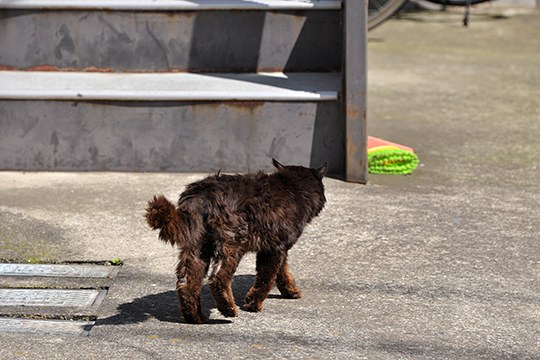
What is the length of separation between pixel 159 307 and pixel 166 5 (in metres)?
3.50

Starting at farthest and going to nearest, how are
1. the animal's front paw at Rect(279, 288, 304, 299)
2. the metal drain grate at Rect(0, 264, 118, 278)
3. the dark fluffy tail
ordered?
the metal drain grate at Rect(0, 264, 118, 278) < the animal's front paw at Rect(279, 288, 304, 299) < the dark fluffy tail

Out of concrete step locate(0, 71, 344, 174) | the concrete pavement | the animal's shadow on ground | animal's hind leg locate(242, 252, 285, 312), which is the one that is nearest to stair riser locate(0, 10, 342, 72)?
concrete step locate(0, 71, 344, 174)

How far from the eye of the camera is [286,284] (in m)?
5.86

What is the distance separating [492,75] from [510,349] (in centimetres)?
719

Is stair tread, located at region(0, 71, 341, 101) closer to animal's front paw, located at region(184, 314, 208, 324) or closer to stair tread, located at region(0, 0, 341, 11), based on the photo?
stair tread, located at region(0, 0, 341, 11)

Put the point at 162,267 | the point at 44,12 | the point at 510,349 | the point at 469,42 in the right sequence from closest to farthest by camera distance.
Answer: the point at 510,349 < the point at 162,267 < the point at 44,12 < the point at 469,42

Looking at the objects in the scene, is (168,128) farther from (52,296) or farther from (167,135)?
(52,296)

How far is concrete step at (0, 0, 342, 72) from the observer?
339 inches

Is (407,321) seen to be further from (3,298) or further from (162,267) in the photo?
(3,298)

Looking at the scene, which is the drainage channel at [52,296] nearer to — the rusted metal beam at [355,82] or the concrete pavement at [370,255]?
the concrete pavement at [370,255]

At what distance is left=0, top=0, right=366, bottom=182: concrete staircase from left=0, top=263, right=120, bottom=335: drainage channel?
1963 millimetres

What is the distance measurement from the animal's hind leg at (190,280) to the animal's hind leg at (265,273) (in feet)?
1.15

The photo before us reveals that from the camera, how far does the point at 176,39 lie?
8.70 metres

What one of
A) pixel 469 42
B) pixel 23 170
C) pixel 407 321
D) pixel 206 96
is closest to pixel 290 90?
pixel 206 96
